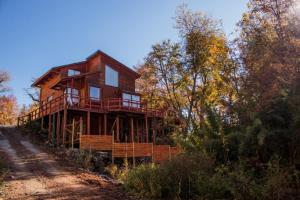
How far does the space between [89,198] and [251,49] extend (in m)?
7.60

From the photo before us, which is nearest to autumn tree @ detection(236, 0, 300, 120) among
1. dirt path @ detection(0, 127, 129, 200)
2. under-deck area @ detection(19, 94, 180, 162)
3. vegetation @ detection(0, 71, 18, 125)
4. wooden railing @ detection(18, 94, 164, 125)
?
dirt path @ detection(0, 127, 129, 200)

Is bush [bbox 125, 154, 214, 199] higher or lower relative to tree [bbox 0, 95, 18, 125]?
lower

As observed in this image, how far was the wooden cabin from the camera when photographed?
2647 cm

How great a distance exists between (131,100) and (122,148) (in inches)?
457

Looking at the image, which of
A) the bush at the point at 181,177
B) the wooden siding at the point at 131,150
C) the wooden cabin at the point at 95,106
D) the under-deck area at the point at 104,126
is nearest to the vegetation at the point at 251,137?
the bush at the point at 181,177

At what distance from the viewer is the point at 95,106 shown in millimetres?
27484

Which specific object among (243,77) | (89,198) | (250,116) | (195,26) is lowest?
(89,198)

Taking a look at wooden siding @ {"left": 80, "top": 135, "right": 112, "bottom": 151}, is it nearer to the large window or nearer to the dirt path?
the dirt path

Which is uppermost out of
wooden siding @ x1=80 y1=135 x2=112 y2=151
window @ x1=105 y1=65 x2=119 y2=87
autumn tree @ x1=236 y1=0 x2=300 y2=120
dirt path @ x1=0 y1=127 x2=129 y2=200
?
window @ x1=105 y1=65 x2=119 y2=87

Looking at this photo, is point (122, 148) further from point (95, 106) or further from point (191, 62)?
point (191, 62)

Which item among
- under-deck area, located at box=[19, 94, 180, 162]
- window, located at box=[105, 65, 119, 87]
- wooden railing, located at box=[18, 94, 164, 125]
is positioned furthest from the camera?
window, located at box=[105, 65, 119, 87]

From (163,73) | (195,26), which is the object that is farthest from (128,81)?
(195,26)

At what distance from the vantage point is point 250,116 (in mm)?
9289

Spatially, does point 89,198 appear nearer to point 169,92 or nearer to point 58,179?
point 58,179
